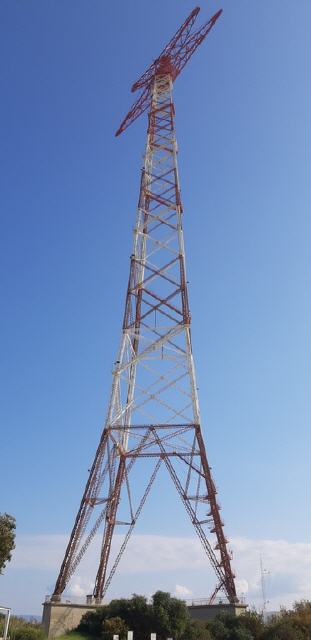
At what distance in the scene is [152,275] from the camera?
133 feet

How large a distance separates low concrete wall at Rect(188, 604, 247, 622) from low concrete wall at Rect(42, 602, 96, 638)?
5711 millimetres

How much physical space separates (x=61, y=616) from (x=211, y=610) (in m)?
8.31

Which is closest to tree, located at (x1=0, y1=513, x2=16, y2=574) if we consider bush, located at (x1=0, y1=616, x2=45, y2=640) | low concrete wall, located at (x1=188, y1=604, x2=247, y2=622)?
bush, located at (x1=0, y1=616, x2=45, y2=640)

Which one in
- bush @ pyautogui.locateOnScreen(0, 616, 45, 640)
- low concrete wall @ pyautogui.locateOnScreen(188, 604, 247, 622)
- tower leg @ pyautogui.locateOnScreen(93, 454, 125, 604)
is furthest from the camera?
tower leg @ pyautogui.locateOnScreen(93, 454, 125, 604)

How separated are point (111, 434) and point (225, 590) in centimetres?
1112

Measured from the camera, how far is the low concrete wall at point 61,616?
98.4 ft

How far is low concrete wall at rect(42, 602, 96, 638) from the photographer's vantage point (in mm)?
29981

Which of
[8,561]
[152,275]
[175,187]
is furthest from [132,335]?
[8,561]

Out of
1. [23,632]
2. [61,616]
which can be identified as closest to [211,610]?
[61,616]

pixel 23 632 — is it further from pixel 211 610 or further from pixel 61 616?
pixel 211 610

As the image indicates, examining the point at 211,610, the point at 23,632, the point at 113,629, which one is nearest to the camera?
the point at 23,632

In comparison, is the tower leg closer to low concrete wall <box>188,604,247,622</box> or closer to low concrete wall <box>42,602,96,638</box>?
low concrete wall <box>42,602,96,638</box>

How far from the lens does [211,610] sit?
1265 inches

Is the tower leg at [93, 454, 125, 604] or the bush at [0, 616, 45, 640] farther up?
the tower leg at [93, 454, 125, 604]
